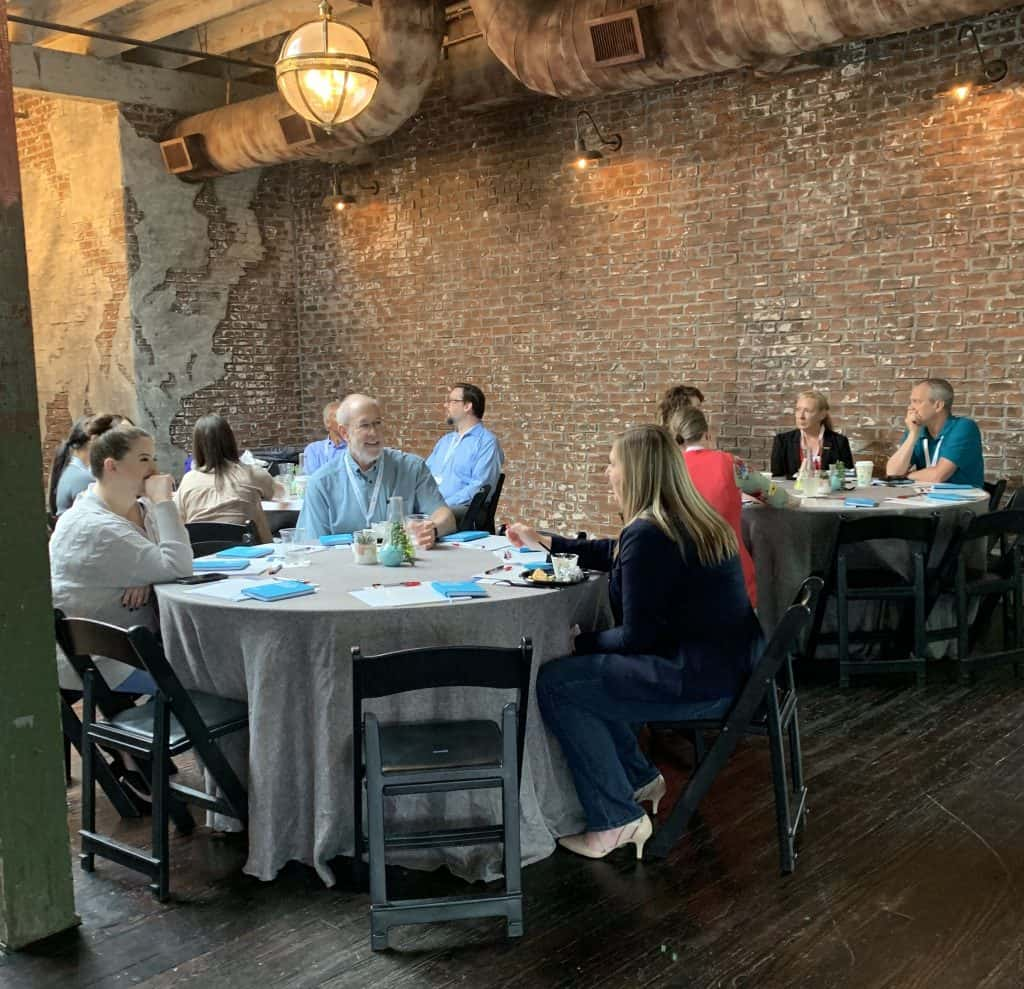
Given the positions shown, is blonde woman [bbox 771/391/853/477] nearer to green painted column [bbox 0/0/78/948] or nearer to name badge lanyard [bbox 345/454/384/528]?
name badge lanyard [bbox 345/454/384/528]

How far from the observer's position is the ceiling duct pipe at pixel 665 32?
5504 mm

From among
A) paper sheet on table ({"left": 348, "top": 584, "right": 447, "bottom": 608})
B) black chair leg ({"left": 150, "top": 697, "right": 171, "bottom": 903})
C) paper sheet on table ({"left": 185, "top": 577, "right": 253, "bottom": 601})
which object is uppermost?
paper sheet on table ({"left": 185, "top": 577, "right": 253, "bottom": 601})

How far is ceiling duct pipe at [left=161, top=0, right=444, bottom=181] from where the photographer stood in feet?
24.6

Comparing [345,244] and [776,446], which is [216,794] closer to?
[776,446]

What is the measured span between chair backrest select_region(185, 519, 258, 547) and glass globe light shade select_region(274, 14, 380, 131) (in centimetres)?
202

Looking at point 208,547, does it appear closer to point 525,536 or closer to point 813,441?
point 525,536

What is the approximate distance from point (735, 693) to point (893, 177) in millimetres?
4841

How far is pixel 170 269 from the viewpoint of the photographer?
10102 mm

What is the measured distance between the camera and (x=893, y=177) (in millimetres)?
6961

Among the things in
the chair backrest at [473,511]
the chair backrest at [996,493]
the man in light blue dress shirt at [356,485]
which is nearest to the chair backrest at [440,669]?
the man in light blue dress shirt at [356,485]

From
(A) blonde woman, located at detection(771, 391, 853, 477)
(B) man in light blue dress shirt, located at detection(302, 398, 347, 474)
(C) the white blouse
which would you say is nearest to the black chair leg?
(C) the white blouse

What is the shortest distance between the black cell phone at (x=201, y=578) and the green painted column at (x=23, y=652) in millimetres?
719

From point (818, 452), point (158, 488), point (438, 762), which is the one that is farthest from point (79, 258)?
point (438, 762)

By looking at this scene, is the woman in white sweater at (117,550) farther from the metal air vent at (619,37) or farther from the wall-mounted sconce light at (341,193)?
the wall-mounted sconce light at (341,193)
